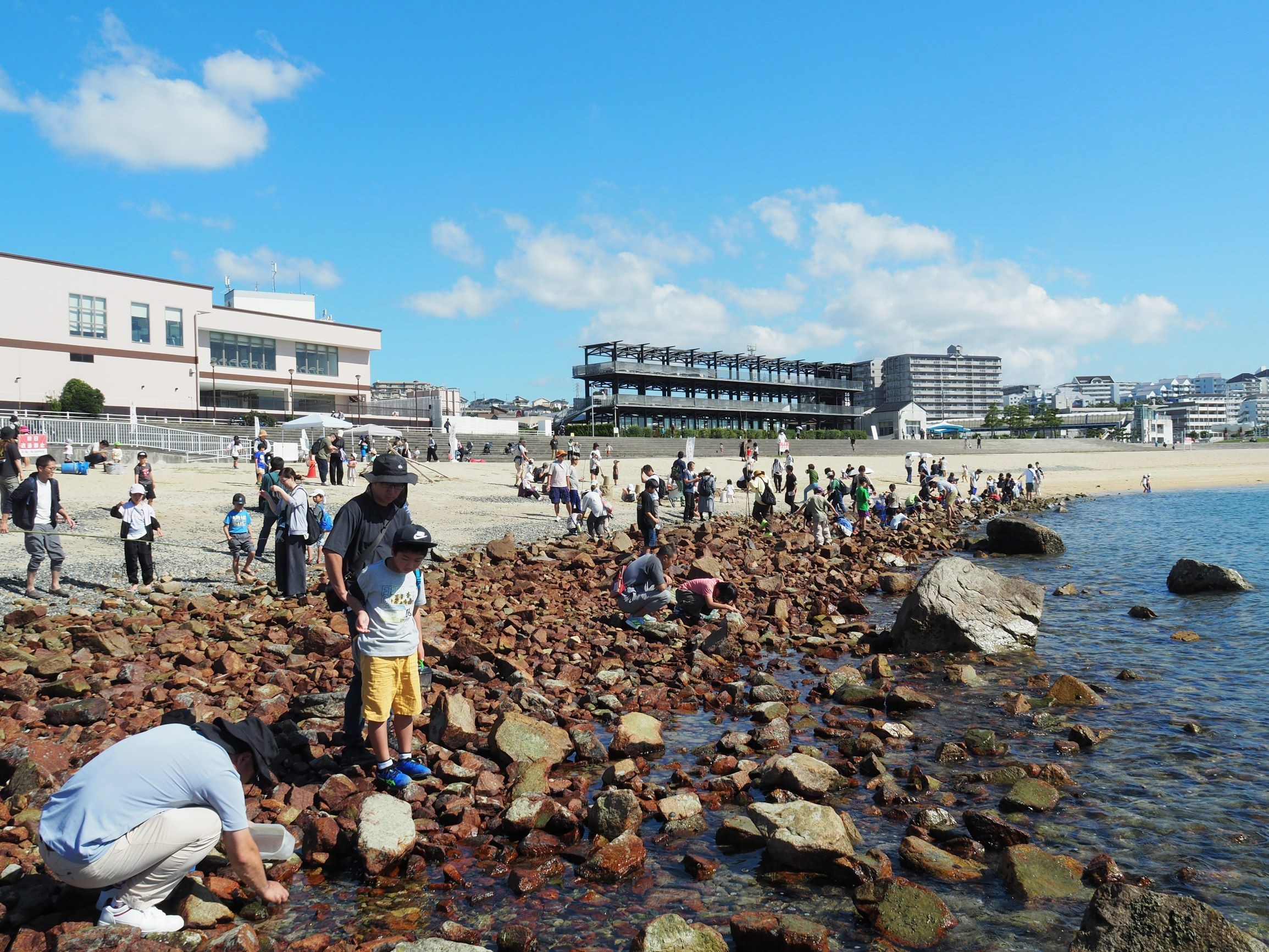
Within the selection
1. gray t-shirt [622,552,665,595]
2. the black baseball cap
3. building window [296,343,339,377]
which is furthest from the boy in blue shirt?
building window [296,343,339,377]

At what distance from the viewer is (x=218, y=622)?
10.4m

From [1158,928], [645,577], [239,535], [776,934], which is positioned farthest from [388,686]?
[239,535]

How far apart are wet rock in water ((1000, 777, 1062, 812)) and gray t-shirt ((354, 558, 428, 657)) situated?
4912mm

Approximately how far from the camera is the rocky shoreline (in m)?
4.64

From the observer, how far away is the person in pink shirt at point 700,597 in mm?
12867

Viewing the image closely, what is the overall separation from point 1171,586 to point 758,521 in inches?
454

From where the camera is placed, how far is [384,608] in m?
5.69

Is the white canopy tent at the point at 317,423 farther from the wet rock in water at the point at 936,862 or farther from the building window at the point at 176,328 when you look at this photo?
the wet rock in water at the point at 936,862

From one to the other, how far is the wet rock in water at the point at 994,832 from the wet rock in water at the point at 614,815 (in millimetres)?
2449

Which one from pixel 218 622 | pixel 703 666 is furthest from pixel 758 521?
pixel 218 622

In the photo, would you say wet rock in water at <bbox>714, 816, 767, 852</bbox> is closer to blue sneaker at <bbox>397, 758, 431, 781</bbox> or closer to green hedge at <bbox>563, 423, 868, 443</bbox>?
blue sneaker at <bbox>397, 758, 431, 781</bbox>

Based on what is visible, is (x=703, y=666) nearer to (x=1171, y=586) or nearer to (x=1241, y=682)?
(x=1241, y=682)

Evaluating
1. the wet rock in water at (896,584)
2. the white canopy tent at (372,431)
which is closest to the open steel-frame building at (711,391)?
the white canopy tent at (372,431)

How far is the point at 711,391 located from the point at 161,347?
48566 millimetres
